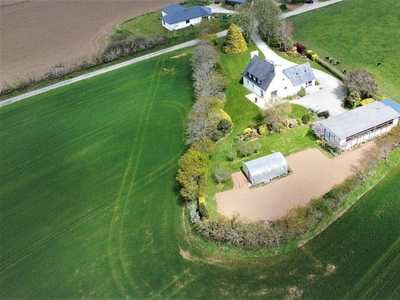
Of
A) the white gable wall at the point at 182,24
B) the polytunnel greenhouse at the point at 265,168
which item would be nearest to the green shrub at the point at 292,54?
the white gable wall at the point at 182,24

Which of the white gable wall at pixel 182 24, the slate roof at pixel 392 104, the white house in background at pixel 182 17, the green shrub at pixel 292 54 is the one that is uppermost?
the white house in background at pixel 182 17

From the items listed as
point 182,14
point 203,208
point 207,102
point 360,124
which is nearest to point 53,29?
point 182,14

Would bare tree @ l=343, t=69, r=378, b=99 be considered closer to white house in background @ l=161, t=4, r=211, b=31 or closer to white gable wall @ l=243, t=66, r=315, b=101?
white gable wall @ l=243, t=66, r=315, b=101

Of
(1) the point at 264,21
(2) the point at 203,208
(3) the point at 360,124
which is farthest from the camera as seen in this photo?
(1) the point at 264,21

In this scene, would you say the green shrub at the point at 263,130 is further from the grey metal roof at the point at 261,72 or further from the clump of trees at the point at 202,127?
the grey metal roof at the point at 261,72

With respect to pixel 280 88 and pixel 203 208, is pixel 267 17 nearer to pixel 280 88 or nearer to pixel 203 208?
pixel 280 88

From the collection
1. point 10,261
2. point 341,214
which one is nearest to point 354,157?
point 341,214
